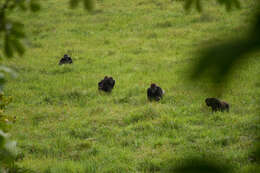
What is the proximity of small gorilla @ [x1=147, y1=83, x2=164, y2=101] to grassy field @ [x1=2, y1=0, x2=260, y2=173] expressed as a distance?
25 cm

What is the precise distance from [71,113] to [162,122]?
250cm

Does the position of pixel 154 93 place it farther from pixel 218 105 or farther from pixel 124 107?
pixel 218 105

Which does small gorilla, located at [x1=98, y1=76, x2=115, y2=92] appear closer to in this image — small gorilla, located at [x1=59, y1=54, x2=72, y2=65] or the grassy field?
the grassy field

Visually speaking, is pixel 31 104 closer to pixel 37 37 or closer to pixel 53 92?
pixel 53 92

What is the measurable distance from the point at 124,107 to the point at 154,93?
869 millimetres

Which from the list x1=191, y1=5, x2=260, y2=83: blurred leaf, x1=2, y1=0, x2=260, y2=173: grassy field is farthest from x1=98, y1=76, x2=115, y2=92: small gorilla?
x1=191, y1=5, x2=260, y2=83: blurred leaf

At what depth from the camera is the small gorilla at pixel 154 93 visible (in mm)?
9727

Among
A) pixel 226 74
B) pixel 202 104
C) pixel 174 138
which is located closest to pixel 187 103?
pixel 202 104

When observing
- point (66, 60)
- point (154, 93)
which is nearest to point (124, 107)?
point (154, 93)

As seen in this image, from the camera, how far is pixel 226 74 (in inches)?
34.8

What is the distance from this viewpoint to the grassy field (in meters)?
6.85

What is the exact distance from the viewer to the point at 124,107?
31.7 feet

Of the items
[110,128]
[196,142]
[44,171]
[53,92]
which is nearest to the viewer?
[44,171]

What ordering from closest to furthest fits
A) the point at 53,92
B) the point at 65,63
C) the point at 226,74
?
the point at 226,74, the point at 53,92, the point at 65,63
